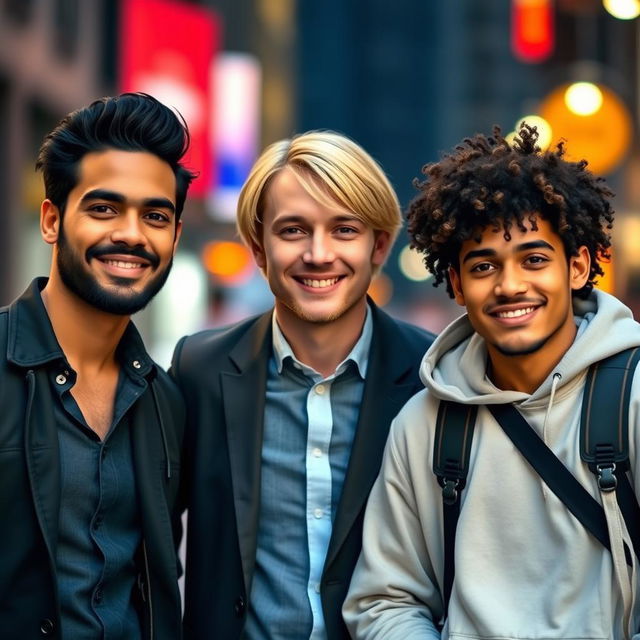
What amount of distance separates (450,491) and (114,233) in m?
1.54

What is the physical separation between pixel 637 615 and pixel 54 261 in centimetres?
247

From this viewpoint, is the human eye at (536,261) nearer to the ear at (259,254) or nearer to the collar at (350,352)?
the collar at (350,352)

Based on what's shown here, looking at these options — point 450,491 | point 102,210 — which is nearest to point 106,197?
point 102,210

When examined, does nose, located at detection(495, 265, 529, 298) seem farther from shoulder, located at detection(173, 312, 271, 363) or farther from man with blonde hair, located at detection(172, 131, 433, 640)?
shoulder, located at detection(173, 312, 271, 363)

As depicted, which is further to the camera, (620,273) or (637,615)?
(620,273)

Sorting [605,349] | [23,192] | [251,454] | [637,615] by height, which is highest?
[23,192]

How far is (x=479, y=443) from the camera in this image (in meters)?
4.00

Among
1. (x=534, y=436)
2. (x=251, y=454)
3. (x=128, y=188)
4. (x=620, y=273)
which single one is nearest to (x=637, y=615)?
(x=534, y=436)

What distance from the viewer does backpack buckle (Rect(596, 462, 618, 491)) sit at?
362 cm

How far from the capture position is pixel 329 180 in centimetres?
475

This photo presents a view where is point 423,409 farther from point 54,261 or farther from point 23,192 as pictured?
point 23,192

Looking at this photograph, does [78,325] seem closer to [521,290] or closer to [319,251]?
[319,251]

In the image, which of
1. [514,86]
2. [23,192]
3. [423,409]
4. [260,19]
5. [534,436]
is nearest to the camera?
[534,436]

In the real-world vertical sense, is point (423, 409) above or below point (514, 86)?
below
